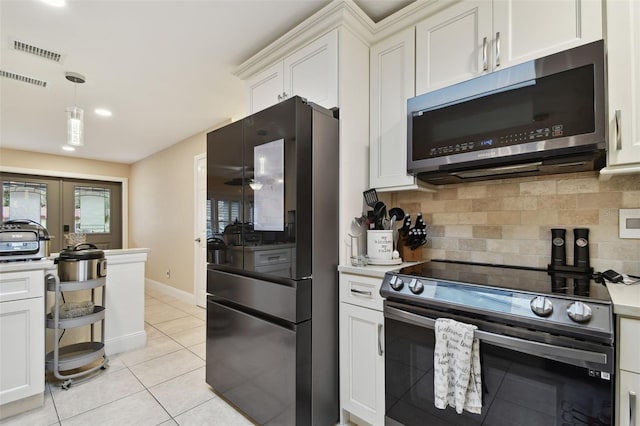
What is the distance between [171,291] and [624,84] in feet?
18.0

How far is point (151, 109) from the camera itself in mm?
3393

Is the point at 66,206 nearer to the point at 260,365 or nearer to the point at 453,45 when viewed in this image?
the point at 260,365

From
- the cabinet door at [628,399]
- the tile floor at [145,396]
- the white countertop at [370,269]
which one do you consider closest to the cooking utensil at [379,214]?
the white countertop at [370,269]

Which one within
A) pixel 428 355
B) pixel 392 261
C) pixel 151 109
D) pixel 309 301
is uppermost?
pixel 151 109

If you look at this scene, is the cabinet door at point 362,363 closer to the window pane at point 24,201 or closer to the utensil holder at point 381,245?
the utensil holder at point 381,245

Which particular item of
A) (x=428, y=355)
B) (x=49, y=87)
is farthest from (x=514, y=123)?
(x=49, y=87)

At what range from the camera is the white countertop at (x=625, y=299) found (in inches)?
37.8

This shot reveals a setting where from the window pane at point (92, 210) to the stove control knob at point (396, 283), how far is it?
21.8 ft

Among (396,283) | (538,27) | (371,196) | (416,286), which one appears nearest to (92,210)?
(371,196)

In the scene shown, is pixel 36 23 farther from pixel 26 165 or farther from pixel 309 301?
pixel 26 165

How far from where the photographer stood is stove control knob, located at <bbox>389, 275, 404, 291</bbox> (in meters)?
1.45

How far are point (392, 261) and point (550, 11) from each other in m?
1.42

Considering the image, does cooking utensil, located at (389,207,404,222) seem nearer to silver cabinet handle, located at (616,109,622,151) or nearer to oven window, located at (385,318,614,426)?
oven window, located at (385,318,614,426)

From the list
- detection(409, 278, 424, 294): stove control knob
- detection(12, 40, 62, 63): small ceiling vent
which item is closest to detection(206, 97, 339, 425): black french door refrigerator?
detection(409, 278, 424, 294): stove control knob
